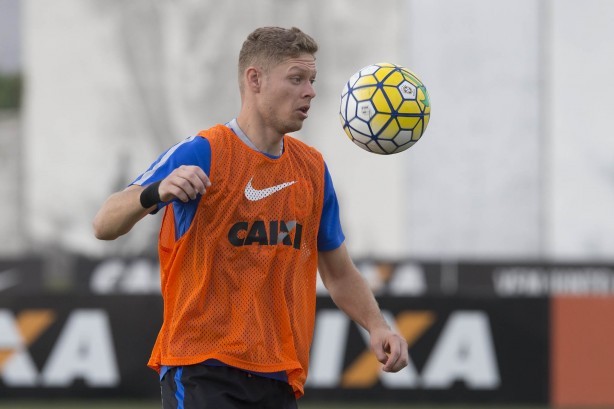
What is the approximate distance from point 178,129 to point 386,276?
16509mm

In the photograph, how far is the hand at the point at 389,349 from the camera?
178 inches

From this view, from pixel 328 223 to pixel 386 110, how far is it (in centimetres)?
52

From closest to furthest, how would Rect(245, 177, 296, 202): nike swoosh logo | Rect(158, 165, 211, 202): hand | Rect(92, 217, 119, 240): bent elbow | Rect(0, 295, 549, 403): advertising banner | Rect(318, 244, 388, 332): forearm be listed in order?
1. Rect(158, 165, 211, 202): hand
2. Rect(92, 217, 119, 240): bent elbow
3. Rect(245, 177, 296, 202): nike swoosh logo
4. Rect(318, 244, 388, 332): forearm
5. Rect(0, 295, 549, 403): advertising banner

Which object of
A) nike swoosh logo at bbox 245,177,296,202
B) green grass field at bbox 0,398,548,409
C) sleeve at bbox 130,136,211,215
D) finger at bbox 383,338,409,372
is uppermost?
sleeve at bbox 130,136,211,215

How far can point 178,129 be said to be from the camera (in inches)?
1183

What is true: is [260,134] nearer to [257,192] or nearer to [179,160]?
[257,192]

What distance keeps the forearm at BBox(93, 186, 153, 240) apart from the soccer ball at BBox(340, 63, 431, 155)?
112 cm

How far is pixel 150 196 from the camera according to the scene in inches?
159

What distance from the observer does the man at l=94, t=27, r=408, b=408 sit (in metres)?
4.41

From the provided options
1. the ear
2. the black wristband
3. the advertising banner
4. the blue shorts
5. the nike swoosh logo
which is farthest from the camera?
the advertising banner

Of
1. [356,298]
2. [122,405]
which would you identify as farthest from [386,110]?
[122,405]

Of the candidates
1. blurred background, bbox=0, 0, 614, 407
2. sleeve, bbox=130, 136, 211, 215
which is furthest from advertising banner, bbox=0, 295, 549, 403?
blurred background, bbox=0, 0, 614, 407

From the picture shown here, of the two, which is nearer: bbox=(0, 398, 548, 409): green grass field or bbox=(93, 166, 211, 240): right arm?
bbox=(93, 166, 211, 240): right arm

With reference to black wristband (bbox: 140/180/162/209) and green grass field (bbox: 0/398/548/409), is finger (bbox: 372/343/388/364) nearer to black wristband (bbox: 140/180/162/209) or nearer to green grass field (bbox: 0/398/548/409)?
black wristband (bbox: 140/180/162/209)
